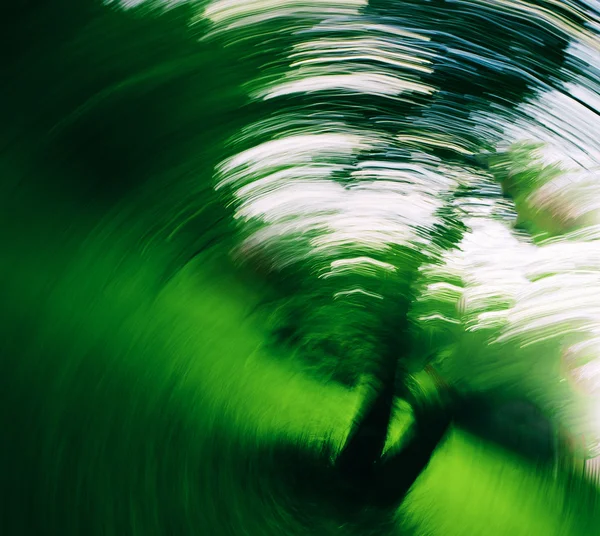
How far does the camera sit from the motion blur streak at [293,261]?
37 cm

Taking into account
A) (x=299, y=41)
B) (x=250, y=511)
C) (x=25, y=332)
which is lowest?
(x=250, y=511)

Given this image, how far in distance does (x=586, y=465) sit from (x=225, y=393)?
31cm

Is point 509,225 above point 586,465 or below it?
above

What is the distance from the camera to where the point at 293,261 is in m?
0.45

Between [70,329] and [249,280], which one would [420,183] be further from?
[70,329]

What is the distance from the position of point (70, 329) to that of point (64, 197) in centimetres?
10

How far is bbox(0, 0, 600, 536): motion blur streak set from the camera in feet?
1.21

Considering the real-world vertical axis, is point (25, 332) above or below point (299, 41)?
below

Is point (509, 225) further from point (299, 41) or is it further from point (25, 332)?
point (25, 332)

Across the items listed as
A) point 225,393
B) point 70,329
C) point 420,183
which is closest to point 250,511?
point 225,393

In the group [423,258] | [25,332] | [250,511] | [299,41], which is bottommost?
[250,511]

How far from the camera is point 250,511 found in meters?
0.41

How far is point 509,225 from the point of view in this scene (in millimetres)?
443

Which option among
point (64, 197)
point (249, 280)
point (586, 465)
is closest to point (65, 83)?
point (64, 197)
